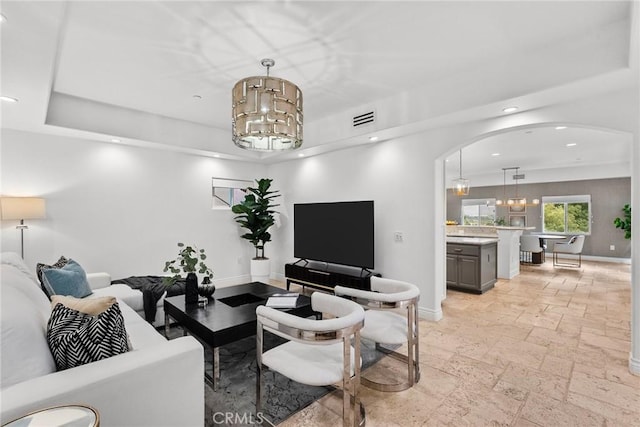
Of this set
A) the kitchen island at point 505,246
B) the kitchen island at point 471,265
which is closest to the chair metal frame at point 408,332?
the kitchen island at point 471,265

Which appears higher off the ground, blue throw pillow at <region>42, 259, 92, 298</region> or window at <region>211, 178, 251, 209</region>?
window at <region>211, 178, 251, 209</region>

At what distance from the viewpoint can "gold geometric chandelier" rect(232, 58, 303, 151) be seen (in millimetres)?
2285

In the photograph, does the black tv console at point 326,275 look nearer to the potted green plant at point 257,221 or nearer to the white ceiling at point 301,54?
the potted green plant at point 257,221

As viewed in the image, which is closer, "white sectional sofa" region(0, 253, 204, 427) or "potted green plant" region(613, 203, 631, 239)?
"white sectional sofa" region(0, 253, 204, 427)

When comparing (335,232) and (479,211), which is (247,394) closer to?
(335,232)

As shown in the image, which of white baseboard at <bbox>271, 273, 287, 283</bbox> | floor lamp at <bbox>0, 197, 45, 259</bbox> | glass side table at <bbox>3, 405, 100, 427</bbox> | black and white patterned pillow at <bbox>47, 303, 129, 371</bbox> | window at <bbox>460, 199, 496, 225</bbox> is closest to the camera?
glass side table at <bbox>3, 405, 100, 427</bbox>

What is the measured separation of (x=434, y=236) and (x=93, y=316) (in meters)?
3.46

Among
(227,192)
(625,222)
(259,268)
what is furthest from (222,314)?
(625,222)

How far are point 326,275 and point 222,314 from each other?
7.03 feet

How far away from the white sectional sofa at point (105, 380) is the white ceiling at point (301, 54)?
1.65 metres

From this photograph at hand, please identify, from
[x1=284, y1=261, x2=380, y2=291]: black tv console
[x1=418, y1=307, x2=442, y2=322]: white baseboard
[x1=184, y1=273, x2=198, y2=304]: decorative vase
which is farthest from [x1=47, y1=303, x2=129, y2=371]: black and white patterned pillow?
[x1=418, y1=307, x2=442, y2=322]: white baseboard

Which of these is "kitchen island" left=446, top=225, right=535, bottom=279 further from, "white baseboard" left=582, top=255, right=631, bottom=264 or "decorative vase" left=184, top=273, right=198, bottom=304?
"decorative vase" left=184, top=273, right=198, bottom=304

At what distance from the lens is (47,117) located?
3.53m

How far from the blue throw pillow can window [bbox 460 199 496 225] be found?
1106cm
